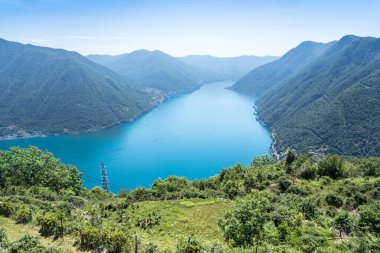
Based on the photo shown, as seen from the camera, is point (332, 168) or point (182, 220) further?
point (332, 168)

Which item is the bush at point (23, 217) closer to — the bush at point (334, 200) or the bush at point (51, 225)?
the bush at point (51, 225)

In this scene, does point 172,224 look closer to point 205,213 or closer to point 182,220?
point 182,220

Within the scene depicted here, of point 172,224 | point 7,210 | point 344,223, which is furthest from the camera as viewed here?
point 172,224

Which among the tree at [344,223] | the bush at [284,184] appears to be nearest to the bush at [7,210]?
the tree at [344,223]

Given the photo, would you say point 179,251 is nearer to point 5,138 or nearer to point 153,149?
point 153,149

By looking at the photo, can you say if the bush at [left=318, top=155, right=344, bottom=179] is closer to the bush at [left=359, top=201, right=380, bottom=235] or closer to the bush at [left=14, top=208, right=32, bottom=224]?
the bush at [left=359, top=201, right=380, bottom=235]

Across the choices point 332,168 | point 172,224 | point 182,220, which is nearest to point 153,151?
point 332,168

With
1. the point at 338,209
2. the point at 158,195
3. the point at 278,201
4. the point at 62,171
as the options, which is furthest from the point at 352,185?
the point at 62,171

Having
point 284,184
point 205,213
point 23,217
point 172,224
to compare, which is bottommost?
point 205,213

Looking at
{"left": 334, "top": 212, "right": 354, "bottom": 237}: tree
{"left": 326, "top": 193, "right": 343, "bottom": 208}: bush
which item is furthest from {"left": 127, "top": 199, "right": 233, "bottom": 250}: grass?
{"left": 326, "top": 193, "right": 343, "bottom": 208}: bush
